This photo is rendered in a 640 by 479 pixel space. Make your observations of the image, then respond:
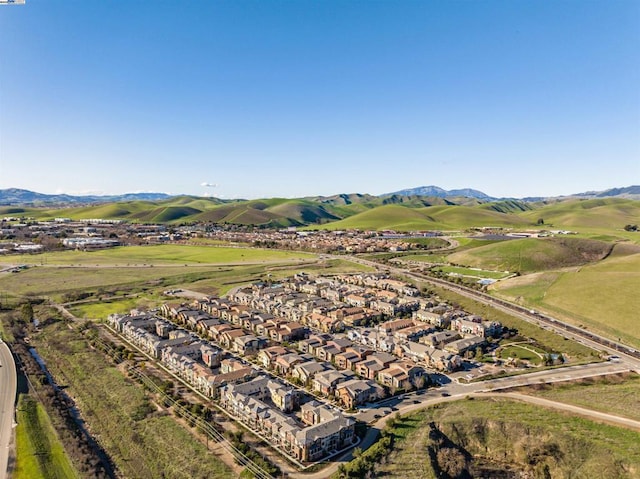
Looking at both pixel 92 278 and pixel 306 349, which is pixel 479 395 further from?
pixel 92 278

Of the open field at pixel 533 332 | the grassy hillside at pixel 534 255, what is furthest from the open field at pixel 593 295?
the grassy hillside at pixel 534 255

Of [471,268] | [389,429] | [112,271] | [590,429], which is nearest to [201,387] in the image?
[389,429]

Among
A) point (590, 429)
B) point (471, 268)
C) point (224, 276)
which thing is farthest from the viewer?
point (471, 268)

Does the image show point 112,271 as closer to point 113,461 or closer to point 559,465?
point 113,461

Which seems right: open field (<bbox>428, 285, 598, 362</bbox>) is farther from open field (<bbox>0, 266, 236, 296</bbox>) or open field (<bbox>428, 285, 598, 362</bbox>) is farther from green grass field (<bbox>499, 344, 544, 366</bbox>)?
open field (<bbox>0, 266, 236, 296</bbox>)

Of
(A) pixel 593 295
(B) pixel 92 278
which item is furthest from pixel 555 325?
(B) pixel 92 278
